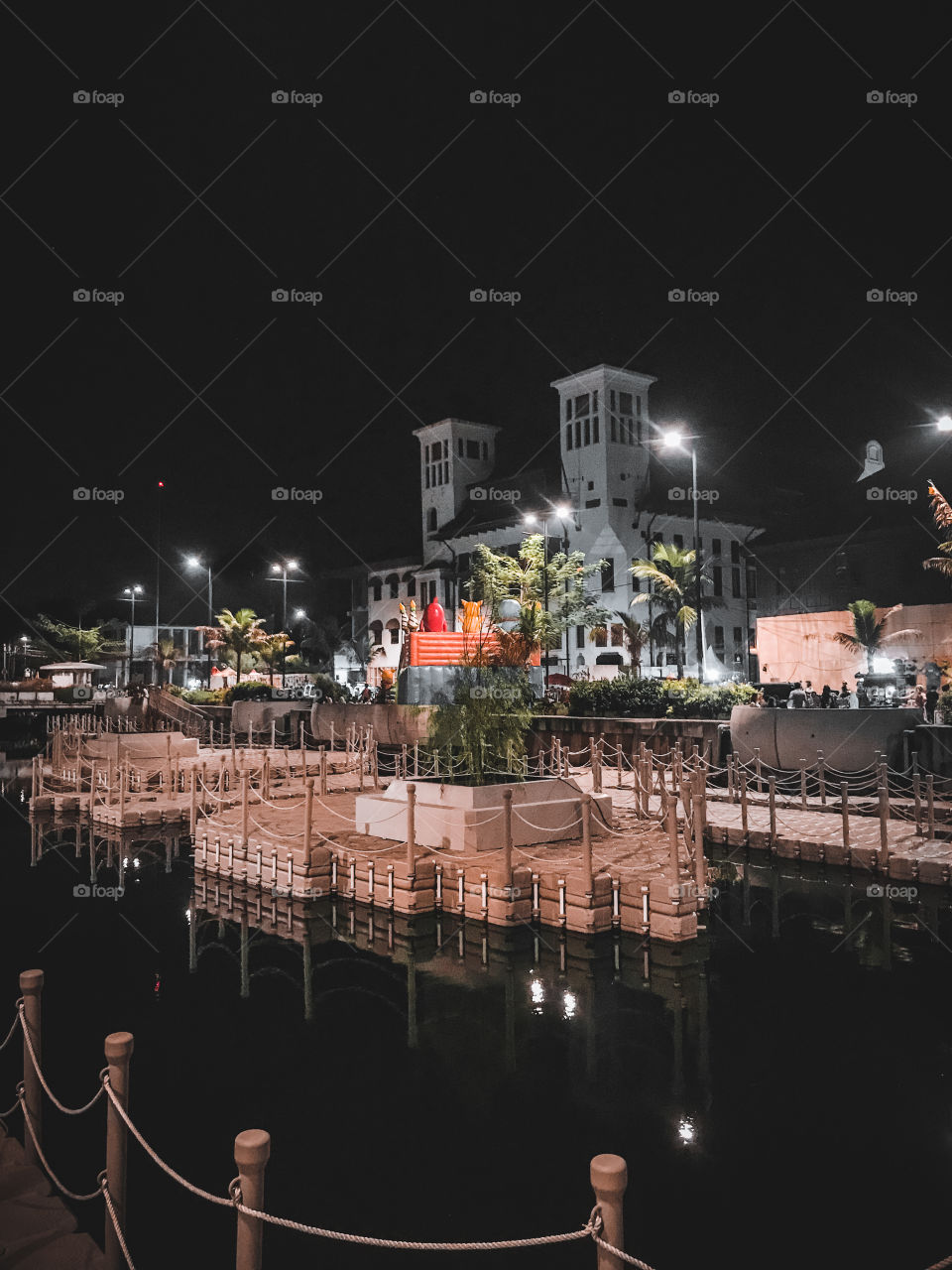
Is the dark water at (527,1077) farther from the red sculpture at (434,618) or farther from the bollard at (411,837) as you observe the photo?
the red sculpture at (434,618)

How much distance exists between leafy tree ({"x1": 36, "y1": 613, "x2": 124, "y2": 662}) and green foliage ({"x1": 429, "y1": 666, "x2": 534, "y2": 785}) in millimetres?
70436

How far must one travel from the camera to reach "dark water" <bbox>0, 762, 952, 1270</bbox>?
5.80 metres

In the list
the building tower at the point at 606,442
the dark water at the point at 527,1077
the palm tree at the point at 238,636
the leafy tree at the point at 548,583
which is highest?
the building tower at the point at 606,442

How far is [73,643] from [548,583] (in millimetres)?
49570

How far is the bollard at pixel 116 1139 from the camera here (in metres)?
4.58

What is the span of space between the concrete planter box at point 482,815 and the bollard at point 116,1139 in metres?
8.57

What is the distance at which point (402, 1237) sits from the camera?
5.59m

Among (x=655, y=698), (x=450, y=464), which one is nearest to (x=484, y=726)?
(x=655, y=698)

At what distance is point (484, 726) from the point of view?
578 inches

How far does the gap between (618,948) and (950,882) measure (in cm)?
546

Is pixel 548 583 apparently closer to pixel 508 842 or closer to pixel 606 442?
pixel 606 442

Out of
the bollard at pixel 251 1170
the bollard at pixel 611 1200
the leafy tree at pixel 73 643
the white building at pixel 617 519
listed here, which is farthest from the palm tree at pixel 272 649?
the bollard at pixel 611 1200

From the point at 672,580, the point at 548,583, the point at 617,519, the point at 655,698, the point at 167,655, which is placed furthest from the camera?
the point at 167,655

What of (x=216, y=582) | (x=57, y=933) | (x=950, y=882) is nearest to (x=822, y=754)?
(x=950, y=882)
